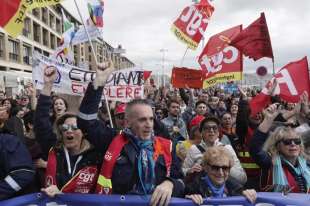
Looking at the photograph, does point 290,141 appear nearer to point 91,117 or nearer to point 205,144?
point 205,144

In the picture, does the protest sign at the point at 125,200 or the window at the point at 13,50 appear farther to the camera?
the window at the point at 13,50

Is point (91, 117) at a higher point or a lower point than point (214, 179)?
higher

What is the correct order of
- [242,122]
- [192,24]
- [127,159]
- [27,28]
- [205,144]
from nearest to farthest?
[127,159]
[205,144]
[242,122]
[192,24]
[27,28]

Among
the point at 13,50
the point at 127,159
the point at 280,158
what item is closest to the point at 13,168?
the point at 127,159

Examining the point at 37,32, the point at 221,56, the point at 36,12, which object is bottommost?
the point at 221,56

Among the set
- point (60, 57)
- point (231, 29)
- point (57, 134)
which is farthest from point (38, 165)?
point (231, 29)

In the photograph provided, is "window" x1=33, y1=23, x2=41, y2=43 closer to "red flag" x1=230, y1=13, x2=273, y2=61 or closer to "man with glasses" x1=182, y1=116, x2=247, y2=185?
"red flag" x1=230, y1=13, x2=273, y2=61

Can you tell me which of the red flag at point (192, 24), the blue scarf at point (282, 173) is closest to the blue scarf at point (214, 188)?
the blue scarf at point (282, 173)

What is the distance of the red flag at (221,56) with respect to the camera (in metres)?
7.66

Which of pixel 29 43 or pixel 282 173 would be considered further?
pixel 29 43

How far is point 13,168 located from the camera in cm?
273

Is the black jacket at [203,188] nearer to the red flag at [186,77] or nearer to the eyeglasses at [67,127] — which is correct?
the eyeglasses at [67,127]

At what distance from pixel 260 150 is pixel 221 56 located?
4500mm

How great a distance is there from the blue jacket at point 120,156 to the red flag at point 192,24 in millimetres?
6622
